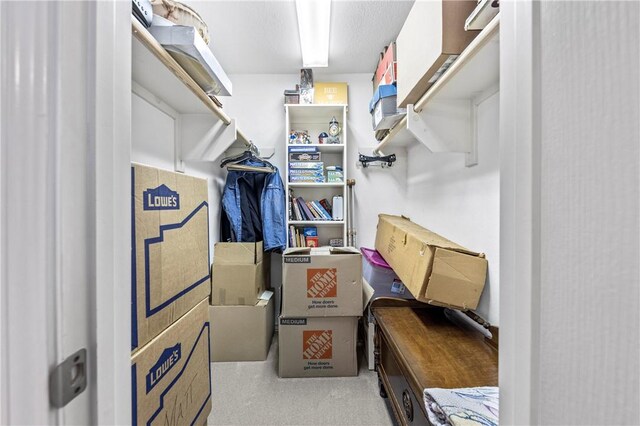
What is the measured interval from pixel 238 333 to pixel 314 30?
2.29 meters

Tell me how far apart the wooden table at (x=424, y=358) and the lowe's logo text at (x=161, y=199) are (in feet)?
3.49

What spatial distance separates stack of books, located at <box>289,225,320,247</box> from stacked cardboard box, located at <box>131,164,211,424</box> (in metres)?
1.42

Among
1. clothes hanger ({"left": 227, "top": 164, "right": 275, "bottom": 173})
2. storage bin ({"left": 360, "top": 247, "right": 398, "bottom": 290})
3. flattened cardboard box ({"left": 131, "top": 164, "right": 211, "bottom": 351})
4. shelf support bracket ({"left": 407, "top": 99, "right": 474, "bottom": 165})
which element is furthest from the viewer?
clothes hanger ({"left": 227, "top": 164, "right": 275, "bottom": 173})

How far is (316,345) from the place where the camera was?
187cm

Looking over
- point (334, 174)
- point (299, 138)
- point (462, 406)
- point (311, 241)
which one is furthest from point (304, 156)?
point (462, 406)

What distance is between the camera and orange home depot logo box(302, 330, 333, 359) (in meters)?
1.87

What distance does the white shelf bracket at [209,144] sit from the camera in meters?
1.67

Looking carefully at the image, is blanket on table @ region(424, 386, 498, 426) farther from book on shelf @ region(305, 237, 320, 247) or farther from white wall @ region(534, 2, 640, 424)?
book on shelf @ region(305, 237, 320, 247)

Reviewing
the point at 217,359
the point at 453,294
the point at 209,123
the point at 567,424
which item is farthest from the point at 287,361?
the point at 567,424

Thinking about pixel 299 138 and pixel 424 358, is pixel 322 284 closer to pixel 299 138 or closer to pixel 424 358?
pixel 424 358

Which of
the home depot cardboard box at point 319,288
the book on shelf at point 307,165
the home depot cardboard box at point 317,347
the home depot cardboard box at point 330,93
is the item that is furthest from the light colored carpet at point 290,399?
the home depot cardboard box at point 330,93

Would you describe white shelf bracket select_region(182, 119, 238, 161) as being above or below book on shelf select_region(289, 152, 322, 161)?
below

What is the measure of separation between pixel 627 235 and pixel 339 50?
242 centimetres

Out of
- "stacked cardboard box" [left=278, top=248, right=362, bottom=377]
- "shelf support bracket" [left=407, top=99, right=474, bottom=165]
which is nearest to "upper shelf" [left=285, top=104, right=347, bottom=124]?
"shelf support bracket" [left=407, top=99, right=474, bottom=165]
